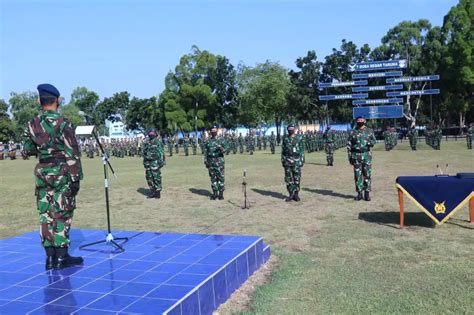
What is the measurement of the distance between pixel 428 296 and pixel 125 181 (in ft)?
44.2

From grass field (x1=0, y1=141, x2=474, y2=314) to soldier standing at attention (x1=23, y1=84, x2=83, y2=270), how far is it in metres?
2.09

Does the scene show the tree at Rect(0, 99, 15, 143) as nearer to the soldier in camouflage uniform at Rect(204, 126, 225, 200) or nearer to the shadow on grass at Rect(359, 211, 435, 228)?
the soldier in camouflage uniform at Rect(204, 126, 225, 200)

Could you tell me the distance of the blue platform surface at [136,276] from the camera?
12.2 feet

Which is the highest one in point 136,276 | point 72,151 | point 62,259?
point 72,151

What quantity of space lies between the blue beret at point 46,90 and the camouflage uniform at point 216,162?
21.8 feet

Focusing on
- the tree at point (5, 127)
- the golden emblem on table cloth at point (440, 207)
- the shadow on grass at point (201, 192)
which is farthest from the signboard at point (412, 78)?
the tree at point (5, 127)

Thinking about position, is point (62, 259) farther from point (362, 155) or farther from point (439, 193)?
point (362, 155)

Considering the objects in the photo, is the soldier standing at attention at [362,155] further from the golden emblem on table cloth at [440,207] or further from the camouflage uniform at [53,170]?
the camouflage uniform at [53,170]

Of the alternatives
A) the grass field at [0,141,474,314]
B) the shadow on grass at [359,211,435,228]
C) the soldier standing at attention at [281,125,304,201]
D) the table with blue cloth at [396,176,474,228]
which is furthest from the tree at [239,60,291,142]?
the table with blue cloth at [396,176,474,228]

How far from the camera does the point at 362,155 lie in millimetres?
9992

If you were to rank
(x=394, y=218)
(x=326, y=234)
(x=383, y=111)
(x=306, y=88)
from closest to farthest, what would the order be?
(x=326, y=234), (x=394, y=218), (x=383, y=111), (x=306, y=88)

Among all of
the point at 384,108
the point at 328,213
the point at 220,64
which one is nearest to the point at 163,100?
the point at 220,64

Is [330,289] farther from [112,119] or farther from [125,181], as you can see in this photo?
[112,119]

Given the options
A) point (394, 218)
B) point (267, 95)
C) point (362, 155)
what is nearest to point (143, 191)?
point (362, 155)
